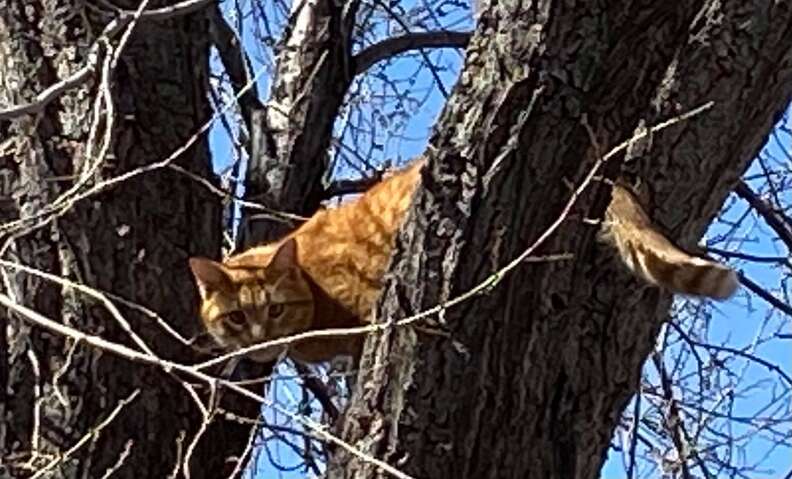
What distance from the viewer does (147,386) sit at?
267cm

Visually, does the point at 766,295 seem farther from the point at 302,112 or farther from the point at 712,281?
the point at 712,281

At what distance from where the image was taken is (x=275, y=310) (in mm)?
3518

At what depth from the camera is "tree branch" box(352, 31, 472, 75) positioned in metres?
3.41

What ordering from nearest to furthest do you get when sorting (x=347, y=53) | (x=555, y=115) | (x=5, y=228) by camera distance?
(x=555, y=115) < (x=5, y=228) < (x=347, y=53)

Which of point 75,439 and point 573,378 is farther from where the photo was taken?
point 75,439

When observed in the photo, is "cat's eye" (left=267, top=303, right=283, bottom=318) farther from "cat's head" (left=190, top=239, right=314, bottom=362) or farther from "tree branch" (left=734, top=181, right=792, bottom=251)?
"tree branch" (left=734, top=181, right=792, bottom=251)

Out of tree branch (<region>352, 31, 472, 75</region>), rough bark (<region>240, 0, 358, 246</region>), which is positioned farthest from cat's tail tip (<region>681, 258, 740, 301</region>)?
tree branch (<region>352, 31, 472, 75</region>)

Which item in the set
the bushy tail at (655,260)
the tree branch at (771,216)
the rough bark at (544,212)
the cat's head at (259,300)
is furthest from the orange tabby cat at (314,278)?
the bushy tail at (655,260)

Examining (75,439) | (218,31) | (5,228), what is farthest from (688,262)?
(218,31)

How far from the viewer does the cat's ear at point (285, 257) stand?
3.27 metres

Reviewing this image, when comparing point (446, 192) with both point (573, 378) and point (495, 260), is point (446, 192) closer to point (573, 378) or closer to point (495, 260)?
point (495, 260)

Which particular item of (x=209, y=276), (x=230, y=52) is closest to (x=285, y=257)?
(x=209, y=276)

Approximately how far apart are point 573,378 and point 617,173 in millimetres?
256

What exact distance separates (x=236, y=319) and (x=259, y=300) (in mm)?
63
